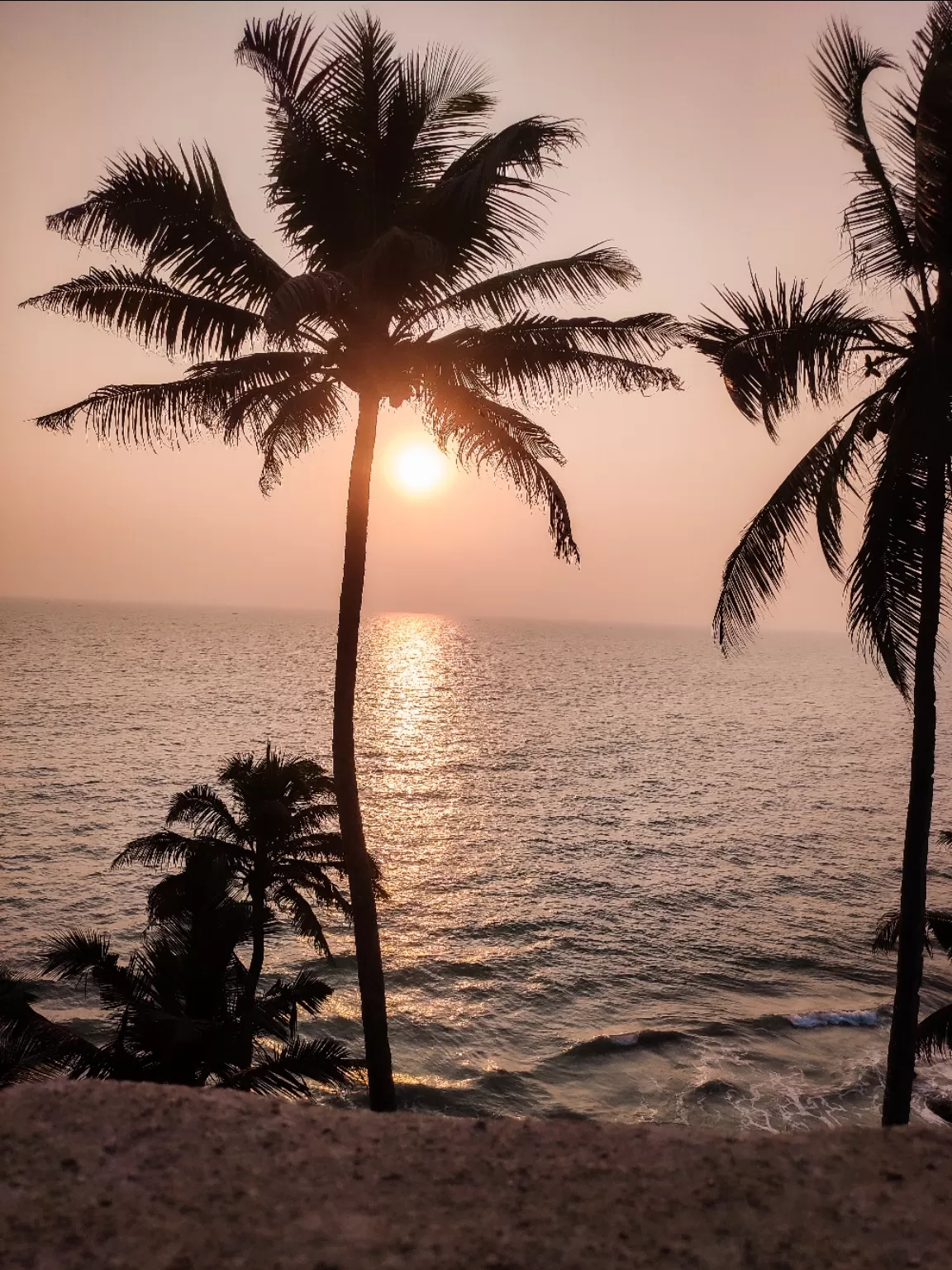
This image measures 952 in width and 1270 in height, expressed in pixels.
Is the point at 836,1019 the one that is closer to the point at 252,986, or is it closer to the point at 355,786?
the point at 252,986

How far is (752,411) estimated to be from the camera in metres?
10.7

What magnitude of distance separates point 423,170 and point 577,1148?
12.4 metres

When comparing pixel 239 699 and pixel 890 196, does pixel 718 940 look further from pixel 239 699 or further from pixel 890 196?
pixel 239 699

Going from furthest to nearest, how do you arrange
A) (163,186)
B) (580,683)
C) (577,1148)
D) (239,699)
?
(580,683) → (239,699) → (163,186) → (577,1148)

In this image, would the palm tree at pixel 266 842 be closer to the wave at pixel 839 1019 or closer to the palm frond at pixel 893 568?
the palm frond at pixel 893 568

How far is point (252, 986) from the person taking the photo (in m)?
21.7

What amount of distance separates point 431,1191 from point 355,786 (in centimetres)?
932

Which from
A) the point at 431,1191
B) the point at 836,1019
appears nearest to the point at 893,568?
the point at 431,1191

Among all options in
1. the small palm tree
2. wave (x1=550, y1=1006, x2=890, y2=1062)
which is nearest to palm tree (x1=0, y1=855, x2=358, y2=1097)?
the small palm tree

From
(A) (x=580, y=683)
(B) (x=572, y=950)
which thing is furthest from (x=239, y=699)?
(B) (x=572, y=950)

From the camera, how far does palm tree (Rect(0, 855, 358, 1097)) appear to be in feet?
52.0

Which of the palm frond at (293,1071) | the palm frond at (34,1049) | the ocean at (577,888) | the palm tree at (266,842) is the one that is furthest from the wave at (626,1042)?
the palm frond at (34,1049)

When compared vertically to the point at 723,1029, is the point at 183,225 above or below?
above

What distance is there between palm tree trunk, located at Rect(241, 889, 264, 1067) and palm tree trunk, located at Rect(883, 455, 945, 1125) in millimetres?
12829
